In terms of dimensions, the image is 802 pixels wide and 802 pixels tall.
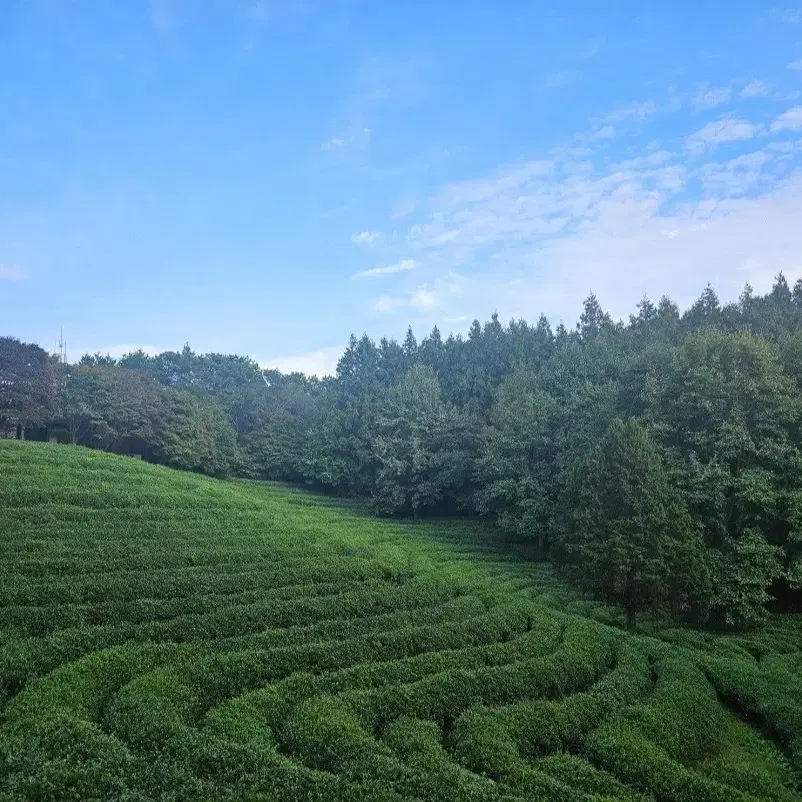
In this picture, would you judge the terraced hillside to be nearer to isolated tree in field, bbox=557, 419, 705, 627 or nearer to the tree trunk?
the tree trunk

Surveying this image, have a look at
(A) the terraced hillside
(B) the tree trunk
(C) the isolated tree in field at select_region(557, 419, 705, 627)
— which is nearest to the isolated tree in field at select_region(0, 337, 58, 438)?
(A) the terraced hillside

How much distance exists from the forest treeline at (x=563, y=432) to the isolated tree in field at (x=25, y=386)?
172 mm

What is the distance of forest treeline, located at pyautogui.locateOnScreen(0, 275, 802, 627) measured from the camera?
24.0m

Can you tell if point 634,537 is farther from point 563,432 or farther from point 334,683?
point 563,432

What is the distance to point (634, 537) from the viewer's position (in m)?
22.7

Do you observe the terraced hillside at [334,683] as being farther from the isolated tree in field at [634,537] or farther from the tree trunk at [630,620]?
the isolated tree in field at [634,537]

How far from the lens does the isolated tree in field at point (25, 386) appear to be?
178ft

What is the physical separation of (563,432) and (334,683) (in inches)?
1238

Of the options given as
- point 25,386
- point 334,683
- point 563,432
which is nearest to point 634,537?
point 334,683

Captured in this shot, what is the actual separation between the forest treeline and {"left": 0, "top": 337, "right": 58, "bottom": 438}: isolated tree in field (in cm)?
17

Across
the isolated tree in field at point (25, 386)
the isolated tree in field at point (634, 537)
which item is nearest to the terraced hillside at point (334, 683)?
the isolated tree in field at point (634, 537)

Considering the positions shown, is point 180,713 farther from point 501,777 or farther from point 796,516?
point 796,516

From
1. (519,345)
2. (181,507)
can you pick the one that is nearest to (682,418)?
(181,507)

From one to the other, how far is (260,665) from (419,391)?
44691 millimetres
